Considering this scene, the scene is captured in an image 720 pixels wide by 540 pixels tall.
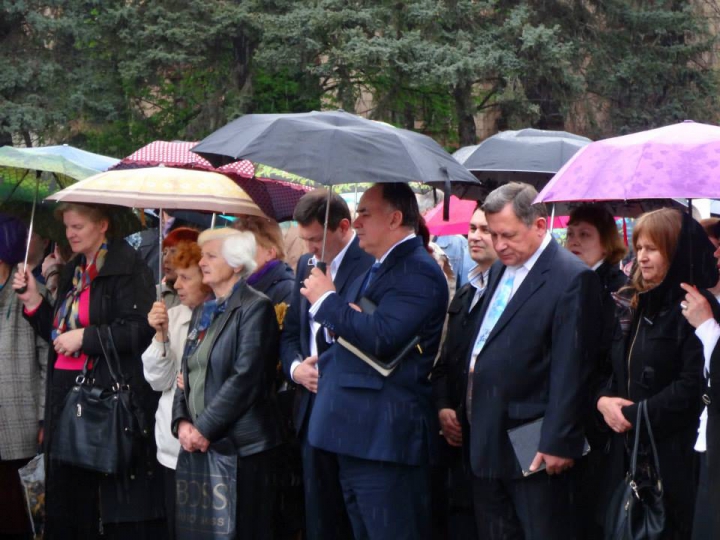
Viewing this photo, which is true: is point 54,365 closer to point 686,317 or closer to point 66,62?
point 686,317

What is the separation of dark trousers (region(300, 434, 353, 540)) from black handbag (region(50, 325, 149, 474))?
1.16 m

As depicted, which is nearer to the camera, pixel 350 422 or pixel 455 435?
pixel 350 422

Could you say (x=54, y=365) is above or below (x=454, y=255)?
below

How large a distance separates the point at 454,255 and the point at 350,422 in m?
4.32

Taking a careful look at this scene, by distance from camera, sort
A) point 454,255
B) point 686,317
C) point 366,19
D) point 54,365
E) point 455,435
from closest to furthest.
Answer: point 686,317
point 455,435
point 54,365
point 454,255
point 366,19

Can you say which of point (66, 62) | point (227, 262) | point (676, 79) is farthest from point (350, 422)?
point (676, 79)

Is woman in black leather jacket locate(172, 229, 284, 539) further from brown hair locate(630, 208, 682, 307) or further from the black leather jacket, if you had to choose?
brown hair locate(630, 208, 682, 307)

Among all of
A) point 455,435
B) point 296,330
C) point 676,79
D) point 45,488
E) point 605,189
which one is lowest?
point 45,488

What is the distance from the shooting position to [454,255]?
9.15 m

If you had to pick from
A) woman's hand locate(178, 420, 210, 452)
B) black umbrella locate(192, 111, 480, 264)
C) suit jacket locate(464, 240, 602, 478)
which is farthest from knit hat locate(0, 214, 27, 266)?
suit jacket locate(464, 240, 602, 478)

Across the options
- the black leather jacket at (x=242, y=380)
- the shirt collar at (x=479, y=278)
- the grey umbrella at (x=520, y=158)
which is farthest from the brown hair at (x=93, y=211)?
the grey umbrella at (x=520, y=158)

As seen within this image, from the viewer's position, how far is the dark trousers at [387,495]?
503 centimetres

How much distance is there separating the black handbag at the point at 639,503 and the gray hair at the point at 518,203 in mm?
942

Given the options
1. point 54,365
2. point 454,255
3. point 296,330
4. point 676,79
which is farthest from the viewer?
point 676,79
